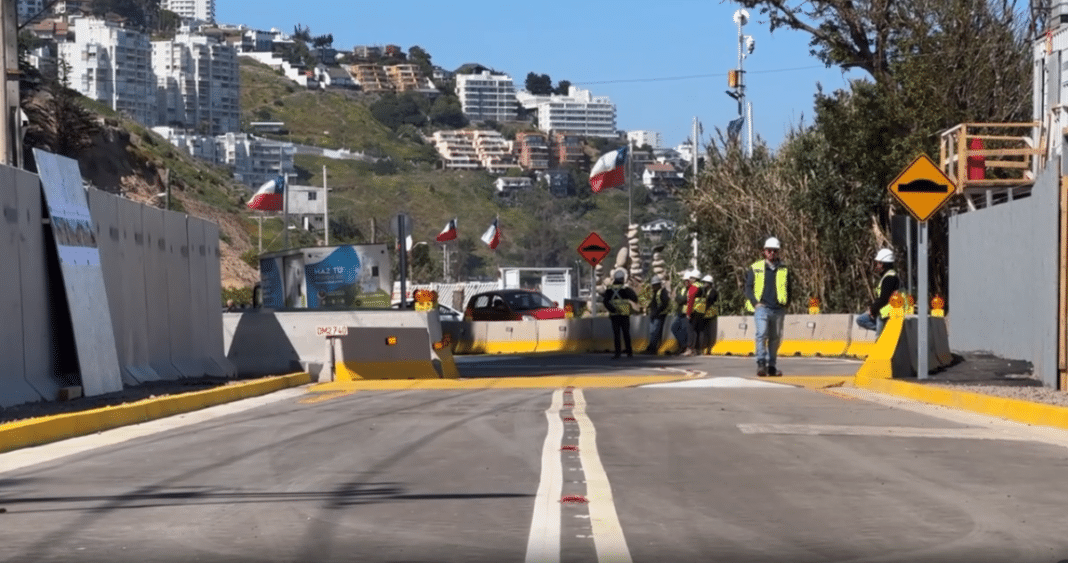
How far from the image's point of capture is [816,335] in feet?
106

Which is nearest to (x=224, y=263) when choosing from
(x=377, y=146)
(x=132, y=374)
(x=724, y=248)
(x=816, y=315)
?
(x=724, y=248)

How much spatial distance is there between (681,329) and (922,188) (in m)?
15.4

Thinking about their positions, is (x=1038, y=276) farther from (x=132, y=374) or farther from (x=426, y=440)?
(x=132, y=374)

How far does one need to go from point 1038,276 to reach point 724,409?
5.29 m

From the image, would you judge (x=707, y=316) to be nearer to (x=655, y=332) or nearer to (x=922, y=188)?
(x=655, y=332)

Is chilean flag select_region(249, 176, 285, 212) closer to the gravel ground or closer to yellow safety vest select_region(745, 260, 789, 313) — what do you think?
yellow safety vest select_region(745, 260, 789, 313)

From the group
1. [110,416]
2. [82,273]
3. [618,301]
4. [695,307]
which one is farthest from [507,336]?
[110,416]

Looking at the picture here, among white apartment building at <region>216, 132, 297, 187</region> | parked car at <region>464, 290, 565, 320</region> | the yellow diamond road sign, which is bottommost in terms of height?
parked car at <region>464, 290, 565, 320</region>

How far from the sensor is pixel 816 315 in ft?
105

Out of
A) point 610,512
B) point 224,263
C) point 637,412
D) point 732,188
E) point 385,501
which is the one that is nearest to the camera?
point 610,512

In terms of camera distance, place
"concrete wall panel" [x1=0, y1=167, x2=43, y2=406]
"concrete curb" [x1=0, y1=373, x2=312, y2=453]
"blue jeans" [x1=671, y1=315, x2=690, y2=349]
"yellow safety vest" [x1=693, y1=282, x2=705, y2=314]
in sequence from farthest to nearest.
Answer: "blue jeans" [x1=671, y1=315, x2=690, y2=349] → "yellow safety vest" [x1=693, y1=282, x2=705, y2=314] → "concrete wall panel" [x1=0, y1=167, x2=43, y2=406] → "concrete curb" [x1=0, y1=373, x2=312, y2=453]

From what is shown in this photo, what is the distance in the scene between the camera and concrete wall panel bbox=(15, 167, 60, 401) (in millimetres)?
16188


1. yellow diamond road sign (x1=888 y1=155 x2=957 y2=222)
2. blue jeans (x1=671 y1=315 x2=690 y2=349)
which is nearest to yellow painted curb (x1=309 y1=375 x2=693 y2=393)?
yellow diamond road sign (x1=888 y1=155 x2=957 y2=222)

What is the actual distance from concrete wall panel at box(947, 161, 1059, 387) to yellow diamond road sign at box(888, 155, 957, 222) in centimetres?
104
